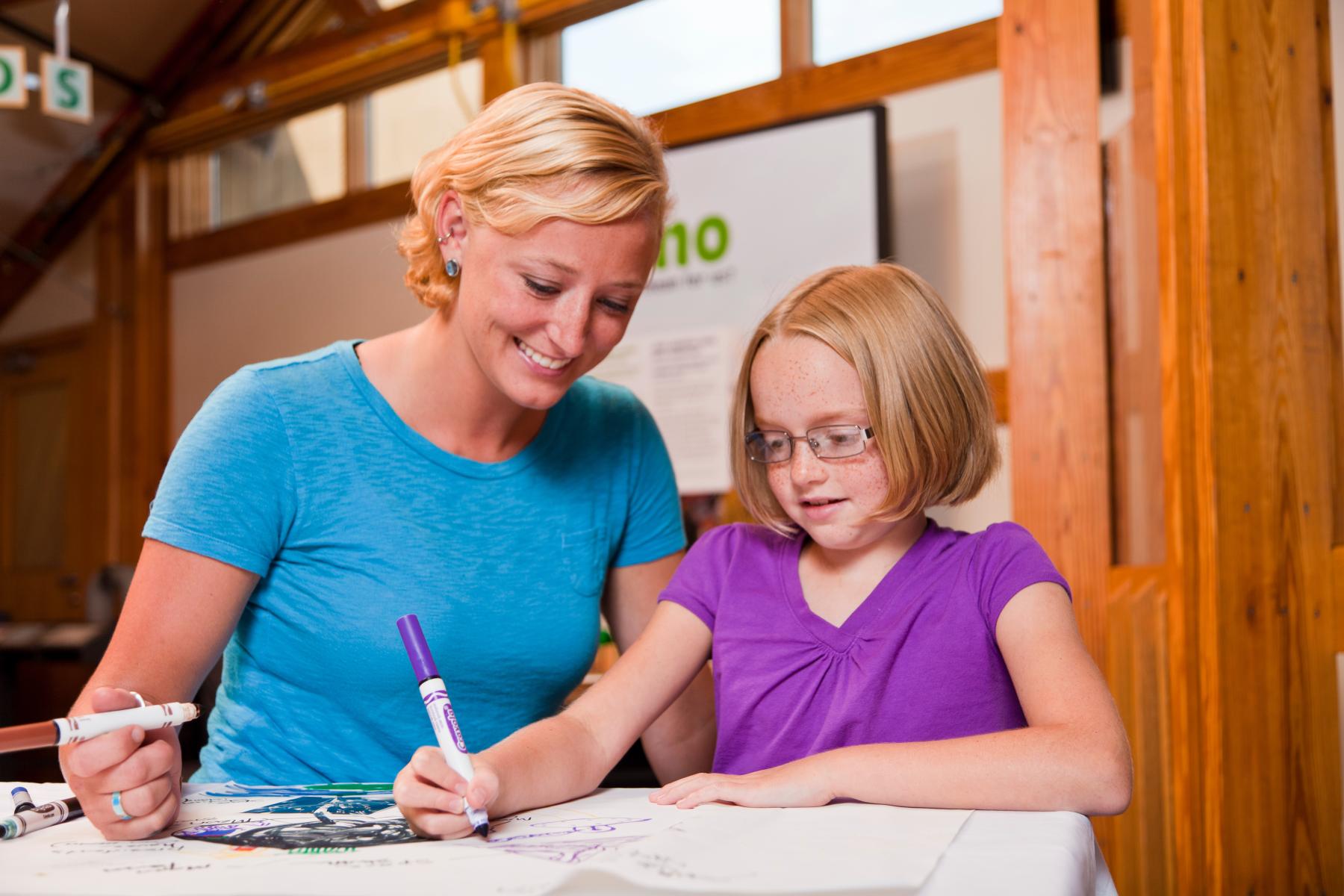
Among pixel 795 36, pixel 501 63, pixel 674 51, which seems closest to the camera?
pixel 795 36

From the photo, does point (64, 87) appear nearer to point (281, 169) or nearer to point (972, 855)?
point (281, 169)

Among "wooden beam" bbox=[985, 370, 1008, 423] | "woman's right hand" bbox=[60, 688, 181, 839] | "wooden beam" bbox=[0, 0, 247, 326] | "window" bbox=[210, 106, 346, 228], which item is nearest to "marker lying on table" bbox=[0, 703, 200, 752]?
"woman's right hand" bbox=[60, 688, 181, 839]

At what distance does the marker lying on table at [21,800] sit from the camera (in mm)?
855

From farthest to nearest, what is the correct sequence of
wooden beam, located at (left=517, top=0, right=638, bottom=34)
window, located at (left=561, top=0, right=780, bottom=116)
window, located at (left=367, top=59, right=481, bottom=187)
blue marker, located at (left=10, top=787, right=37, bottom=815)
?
window, located at (left=367, top=59, right=481, bottom=187)
wooden beam, located at (left=517, top=0, right=638, bottom=34)
window, located at (left=561, top=0, right=780, bottom=116)
blue marker, located at (left=10, top=787, right=37, bottom=815)

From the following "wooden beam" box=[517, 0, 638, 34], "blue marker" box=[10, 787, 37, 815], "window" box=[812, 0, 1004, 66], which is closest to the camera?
"blue marker" box=[10, 787, 37, 815]

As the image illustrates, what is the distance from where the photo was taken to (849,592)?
1.13 m

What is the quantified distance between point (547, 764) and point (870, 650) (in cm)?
32

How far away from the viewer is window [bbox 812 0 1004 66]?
277cm

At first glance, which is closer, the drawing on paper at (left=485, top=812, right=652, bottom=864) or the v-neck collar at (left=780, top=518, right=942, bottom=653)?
the drawing on paper at (left=485, top=812, right=652, bottom=864)

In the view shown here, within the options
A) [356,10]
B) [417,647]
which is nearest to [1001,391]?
[417,647]

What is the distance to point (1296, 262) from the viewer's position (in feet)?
5.60

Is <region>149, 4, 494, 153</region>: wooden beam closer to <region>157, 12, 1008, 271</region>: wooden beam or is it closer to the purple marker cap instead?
<region>157, 12, 1008, 271</region>: wooden beam

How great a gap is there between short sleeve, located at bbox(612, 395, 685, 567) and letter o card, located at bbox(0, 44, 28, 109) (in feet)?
8.11

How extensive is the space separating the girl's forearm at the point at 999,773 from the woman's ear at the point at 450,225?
64 cm
